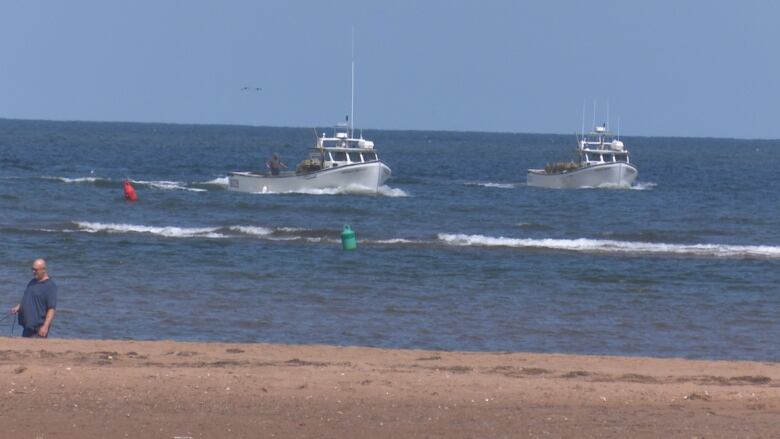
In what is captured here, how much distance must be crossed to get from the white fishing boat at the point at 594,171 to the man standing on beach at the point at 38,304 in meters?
41.4

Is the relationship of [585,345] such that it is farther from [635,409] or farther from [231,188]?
[231,188]

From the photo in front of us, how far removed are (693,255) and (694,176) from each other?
163 ft

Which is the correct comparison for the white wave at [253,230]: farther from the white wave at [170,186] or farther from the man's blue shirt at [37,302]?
the man's blue shirt at [37,302]

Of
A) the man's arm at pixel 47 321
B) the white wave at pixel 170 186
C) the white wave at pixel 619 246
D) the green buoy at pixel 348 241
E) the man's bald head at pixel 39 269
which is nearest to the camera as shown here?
the man's bald head at pixel 39 269

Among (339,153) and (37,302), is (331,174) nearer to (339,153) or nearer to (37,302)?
(339,153)

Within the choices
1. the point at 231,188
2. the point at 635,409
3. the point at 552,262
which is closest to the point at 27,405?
the point at 635,409

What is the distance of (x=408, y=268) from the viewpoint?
2520cm

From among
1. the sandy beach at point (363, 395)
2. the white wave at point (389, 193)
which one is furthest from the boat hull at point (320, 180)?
the sandy beach at point (363, 395)

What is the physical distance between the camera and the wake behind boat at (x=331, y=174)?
1801 inches

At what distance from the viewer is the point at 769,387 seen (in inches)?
480

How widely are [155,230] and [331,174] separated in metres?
13.1

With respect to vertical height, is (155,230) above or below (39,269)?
below

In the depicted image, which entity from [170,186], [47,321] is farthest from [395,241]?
[170,186]

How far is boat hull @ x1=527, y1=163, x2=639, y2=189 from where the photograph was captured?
54531mm
